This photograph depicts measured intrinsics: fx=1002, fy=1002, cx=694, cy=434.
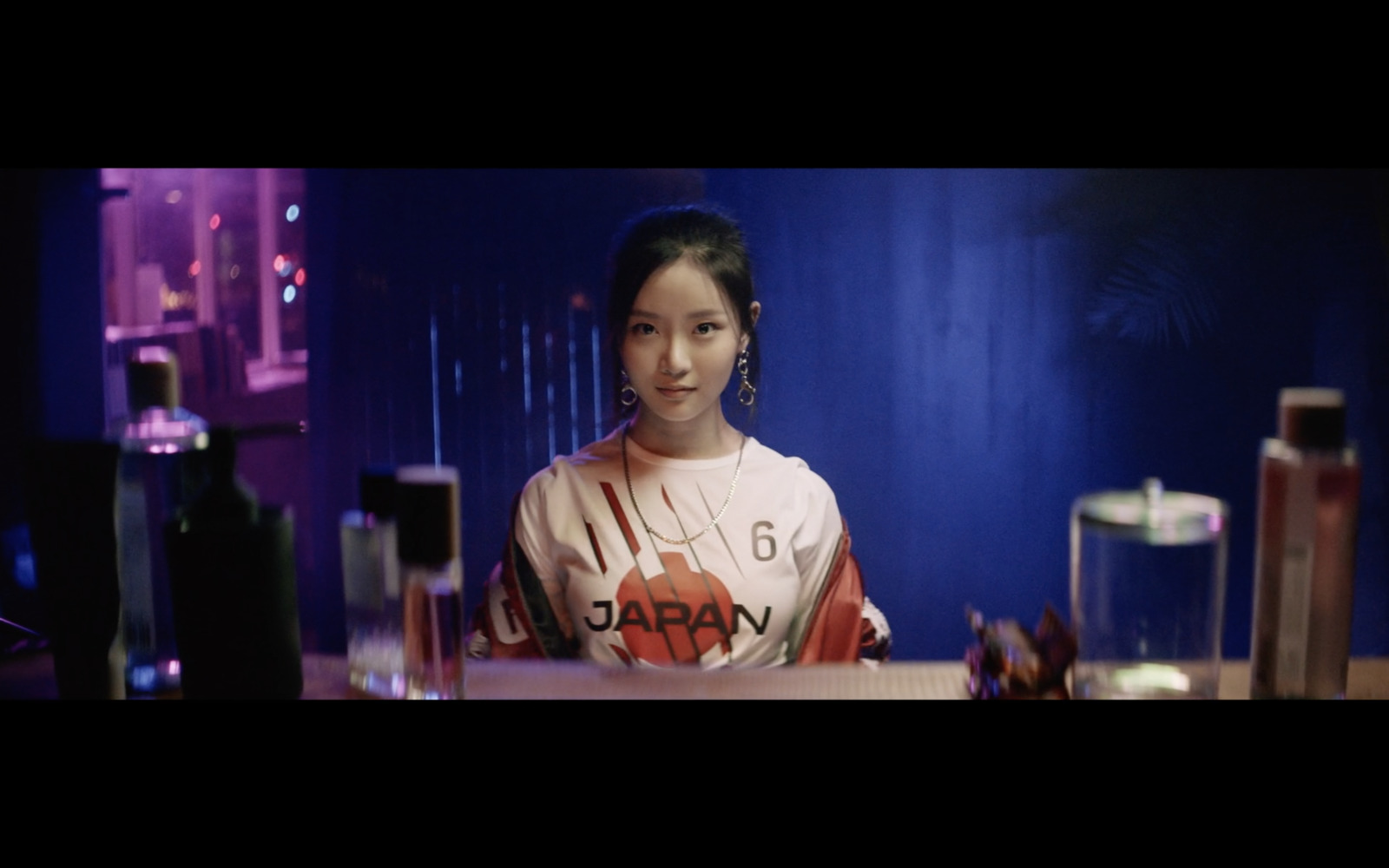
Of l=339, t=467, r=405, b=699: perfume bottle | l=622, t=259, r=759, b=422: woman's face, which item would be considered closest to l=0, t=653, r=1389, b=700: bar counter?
l=339, t=467, r=405, b=699: perfume bottle

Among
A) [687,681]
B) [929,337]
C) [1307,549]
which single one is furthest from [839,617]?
[1307,549]

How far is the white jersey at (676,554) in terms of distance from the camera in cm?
129

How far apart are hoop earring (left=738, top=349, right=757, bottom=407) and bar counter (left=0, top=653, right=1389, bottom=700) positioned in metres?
0.50

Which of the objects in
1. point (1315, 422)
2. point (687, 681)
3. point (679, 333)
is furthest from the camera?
point (679, 333)

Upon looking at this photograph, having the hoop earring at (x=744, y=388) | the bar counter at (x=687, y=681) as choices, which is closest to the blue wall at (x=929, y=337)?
the hoop earring at (x=744, y=388)

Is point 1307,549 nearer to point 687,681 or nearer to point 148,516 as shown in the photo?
point 687,681

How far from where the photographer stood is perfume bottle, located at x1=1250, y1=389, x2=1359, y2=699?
0.74m

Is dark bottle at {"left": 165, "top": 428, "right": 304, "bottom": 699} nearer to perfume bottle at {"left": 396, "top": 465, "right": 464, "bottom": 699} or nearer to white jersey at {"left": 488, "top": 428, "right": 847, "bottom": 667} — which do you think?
perfume bottle at {"left": 396, "top": 465, "right": 464, "bottom": 699}

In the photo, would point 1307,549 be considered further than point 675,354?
No

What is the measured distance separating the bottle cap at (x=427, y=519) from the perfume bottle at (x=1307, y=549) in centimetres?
62

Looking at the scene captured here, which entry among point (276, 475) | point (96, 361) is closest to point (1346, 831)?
point (276, 475)

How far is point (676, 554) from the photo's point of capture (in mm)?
1333

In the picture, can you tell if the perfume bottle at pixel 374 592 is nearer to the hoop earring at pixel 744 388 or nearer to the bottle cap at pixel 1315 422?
the hoop earring at pixel 744 388

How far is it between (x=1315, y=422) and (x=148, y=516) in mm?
921
